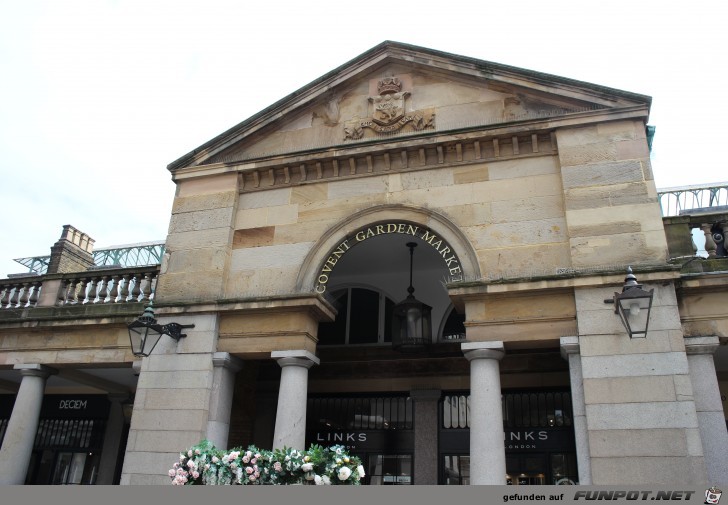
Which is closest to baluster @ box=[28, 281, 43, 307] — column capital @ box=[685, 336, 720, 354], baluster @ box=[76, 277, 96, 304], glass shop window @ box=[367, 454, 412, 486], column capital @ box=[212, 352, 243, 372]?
baluster @ box=[76, 277, 96, 304]

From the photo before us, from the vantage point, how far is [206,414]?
10094mm

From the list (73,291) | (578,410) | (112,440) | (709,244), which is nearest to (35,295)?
(73,291)

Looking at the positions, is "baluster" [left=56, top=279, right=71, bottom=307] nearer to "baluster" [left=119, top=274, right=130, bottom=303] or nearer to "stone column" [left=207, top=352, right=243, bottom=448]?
"baluster" [left=119, top=274, right=130, bottom=303]

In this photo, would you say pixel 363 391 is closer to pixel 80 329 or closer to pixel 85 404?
pixel 80 329

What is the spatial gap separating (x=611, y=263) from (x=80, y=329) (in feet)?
33.8

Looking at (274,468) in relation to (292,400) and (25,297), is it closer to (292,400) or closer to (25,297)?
(292,400)

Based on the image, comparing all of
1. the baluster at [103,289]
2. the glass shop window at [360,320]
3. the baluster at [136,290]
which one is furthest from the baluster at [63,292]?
the glass shop window at [360,320]

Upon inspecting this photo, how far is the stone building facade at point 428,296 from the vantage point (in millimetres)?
8477

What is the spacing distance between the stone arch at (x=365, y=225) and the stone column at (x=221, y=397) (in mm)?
1847

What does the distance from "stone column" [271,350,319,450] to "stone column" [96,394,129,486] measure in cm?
738

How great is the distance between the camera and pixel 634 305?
7895 millimetres

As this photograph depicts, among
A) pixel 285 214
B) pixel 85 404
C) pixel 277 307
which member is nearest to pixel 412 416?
pixel 277 307

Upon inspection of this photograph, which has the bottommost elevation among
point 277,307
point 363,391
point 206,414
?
point 206,414

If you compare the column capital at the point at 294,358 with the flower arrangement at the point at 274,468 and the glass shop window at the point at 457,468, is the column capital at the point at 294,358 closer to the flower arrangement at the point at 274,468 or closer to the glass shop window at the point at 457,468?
the flower arrangement at the point at 274,468
